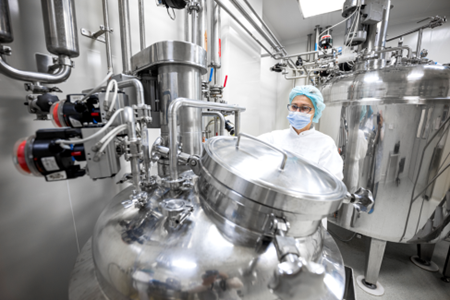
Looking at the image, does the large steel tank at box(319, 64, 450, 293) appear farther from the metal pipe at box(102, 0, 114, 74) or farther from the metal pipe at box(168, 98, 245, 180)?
the metal pipe at box(102, 0, 114, 74)

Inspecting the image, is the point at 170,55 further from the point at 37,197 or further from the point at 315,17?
the point at 315,17

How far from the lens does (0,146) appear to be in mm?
617

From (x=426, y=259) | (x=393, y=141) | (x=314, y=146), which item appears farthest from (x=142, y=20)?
(x=426, y=259)

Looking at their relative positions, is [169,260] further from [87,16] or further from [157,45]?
[87,16]

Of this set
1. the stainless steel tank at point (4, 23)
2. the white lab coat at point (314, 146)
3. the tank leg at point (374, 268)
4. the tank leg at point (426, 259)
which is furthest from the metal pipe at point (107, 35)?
the tank leg at point (426, 259)

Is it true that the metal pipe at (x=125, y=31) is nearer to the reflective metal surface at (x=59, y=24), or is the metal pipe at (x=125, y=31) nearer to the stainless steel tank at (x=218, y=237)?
the reflective metal surface at (x=59, y=24)

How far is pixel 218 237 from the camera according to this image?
0.44m

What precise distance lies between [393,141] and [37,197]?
1.74m

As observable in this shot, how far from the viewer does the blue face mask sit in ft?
3.48

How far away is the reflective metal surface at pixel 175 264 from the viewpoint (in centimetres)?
38

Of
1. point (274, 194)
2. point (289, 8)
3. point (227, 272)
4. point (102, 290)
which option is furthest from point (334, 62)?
point (102, 290)

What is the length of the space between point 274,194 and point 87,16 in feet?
3.59

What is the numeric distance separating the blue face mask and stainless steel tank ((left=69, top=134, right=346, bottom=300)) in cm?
59

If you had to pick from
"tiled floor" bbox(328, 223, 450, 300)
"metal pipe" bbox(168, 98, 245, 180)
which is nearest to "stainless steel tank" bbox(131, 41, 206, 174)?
"metal pipe" bbox(168, 98, 245, 180)
